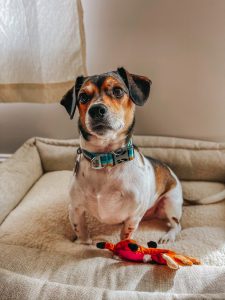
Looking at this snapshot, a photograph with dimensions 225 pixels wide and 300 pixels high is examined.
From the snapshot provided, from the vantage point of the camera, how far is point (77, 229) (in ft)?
3.78

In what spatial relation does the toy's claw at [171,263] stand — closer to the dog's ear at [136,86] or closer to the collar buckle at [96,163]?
the collar buckle at [96,163]

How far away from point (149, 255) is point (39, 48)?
1.00m

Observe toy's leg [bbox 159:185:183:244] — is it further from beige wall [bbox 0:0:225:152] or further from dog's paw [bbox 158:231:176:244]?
beige wall [bbox 0:0:225:152]

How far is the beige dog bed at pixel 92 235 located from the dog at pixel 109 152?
0.16m

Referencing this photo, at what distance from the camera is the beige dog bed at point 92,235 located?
780 millimetres

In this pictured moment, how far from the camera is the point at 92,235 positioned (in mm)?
1245

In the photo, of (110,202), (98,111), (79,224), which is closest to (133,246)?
(110,202)

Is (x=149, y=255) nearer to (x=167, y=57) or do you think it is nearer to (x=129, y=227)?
(x=129, y=227)

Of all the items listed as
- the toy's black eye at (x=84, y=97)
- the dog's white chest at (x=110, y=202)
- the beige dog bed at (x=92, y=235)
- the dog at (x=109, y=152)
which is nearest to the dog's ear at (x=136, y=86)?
the dog at (x=109, y=152)

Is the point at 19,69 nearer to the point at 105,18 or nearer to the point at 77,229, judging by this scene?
the point at 105,18

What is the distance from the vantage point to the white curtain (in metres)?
1.28

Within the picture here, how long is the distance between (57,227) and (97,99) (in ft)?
2.00

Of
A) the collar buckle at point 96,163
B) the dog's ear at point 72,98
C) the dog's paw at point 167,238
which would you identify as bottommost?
the dog's paw at point 167,238

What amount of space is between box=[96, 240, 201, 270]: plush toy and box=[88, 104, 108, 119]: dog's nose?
431mm
